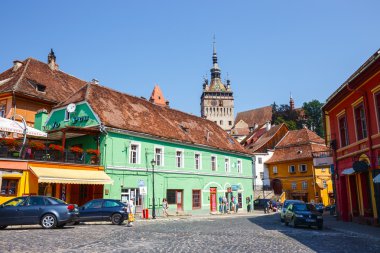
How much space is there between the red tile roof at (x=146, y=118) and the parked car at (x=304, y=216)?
47.0 feet

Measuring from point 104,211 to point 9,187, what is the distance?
621cm

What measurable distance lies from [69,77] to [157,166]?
57.7 feet

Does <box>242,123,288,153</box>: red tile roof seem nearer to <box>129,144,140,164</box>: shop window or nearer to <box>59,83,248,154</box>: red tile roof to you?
<box>59,83,248,154</box>: red tile roof

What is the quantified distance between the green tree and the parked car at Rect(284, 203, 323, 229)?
7158 centimetres

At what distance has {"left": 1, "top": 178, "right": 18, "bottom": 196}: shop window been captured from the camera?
71.0 feet

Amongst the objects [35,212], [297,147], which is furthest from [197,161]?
[297,147]

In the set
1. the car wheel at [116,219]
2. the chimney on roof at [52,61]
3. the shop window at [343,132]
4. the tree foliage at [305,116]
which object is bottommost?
the car wheel at [116,219]

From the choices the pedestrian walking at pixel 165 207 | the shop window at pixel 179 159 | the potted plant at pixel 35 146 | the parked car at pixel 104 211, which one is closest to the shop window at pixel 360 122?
the parked car at pixel 104 211

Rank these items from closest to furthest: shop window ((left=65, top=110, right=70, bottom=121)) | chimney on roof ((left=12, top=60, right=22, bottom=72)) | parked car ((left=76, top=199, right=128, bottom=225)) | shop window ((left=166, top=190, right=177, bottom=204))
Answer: parked car ((left=76, top=199, right=128, bottom=225))
shop window ((left=65, top=110, right=70, bottom=121))
shop window ((left=166, top=190, right=177, bottom=204))
chimney on roof ((left=12, top=60, right=22, bottom=72))

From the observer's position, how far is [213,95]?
13325cm

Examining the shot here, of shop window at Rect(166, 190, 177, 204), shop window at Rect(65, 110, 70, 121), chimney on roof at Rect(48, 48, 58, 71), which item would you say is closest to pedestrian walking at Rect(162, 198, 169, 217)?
shop window at Rect(166, 190, 177, 204)

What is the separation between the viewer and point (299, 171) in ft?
179

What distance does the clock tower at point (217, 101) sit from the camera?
132875 mm

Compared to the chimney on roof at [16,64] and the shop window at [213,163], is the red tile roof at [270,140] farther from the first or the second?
the chimney on roof at [16,64]
